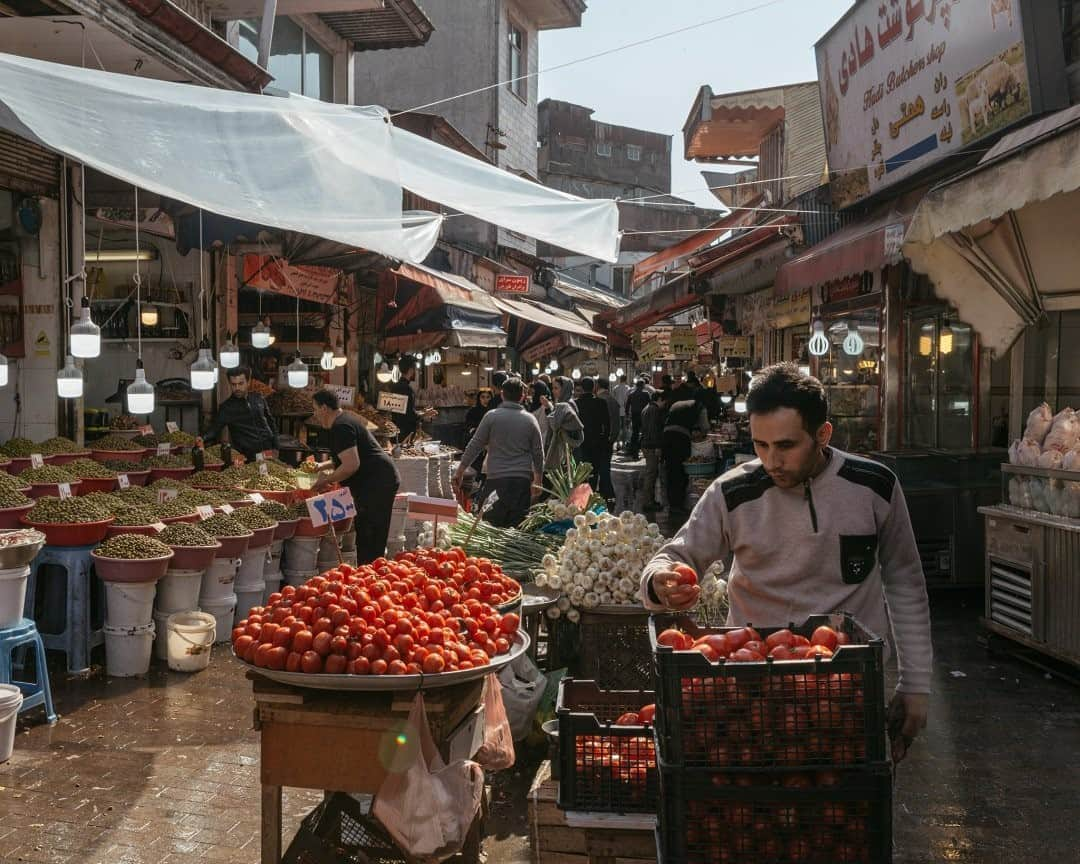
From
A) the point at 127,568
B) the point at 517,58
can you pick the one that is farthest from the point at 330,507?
the point at 517,58

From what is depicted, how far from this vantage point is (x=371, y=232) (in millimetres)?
5961

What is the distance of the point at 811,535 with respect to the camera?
3.19 metres

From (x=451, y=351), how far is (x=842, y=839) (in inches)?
894

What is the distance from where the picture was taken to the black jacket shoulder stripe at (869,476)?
10.5 feet

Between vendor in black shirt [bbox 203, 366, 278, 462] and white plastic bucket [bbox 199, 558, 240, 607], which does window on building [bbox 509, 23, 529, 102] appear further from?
white plastic bucket [bbox 199, 558, 240, 607]

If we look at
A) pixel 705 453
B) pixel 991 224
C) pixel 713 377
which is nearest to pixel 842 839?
pixel 991 224

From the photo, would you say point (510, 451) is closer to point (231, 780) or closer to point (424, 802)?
point (231, 780)

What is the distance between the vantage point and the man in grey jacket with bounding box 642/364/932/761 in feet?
10.1

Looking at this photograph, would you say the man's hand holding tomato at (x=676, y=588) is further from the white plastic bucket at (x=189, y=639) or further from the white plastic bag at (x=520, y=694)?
the white plastic bucket at (x=189, y=639)

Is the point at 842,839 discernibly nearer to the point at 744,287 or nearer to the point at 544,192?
the point at 544,192

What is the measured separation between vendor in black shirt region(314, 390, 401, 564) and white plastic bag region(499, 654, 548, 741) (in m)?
3.22

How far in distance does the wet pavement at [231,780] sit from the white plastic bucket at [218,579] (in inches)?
32.4

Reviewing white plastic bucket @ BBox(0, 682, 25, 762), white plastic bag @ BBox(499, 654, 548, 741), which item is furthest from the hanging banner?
white plastic bag @ BBox(499, 654, 548, 741)

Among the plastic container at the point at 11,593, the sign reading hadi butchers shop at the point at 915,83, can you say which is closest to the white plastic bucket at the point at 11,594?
the plastic container at the point at 11,593
